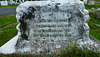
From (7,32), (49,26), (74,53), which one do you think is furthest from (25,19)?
(7,32)

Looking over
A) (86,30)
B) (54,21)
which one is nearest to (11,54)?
(54,21)

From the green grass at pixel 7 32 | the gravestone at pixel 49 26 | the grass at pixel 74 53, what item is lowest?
the green grass at pixel 7 32

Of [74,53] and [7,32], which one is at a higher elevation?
[74,53]

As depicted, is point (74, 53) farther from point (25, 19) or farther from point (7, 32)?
point (7, 32)

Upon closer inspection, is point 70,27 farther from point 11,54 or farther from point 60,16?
point 11,54

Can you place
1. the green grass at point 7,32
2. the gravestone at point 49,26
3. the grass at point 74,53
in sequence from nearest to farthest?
1. the grass at point 74,53
2. the gravestone at point 49,26
3. the green grass at point 7,32

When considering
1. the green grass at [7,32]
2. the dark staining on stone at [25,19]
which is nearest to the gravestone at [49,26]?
the dark staining on stone at [25,19]

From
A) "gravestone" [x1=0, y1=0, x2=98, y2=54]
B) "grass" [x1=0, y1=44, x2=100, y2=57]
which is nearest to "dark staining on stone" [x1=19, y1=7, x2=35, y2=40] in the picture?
"gravestone" [x1=0, y1=0, x2=98, y2=54]

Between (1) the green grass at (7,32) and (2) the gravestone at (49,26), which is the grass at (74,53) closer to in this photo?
(2) the gravestone at (49,26)

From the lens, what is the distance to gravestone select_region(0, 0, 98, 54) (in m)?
2.54

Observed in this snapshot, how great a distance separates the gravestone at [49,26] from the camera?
2.54 m

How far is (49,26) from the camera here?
264 cm

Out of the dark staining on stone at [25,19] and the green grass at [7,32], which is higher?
the dark staining on stone at [25,19]

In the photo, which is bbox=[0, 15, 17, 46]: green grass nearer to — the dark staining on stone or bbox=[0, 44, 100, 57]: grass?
the dark staining on stone
